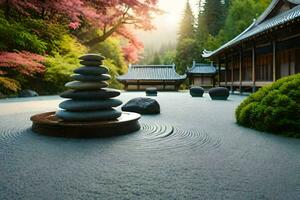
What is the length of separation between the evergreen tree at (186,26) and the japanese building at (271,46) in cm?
2871

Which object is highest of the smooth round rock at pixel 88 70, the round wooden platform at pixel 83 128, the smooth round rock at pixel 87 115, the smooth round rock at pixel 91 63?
the smooth round rock at pixel 91 63

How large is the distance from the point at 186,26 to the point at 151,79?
24.6 m

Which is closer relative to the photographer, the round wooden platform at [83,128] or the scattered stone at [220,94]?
the round wooden platform at [83,128]

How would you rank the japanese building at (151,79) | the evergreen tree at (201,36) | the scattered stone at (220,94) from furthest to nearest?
1. the evergreen tree at (201,36)
2. the japanese building at (151,79)
3. the scattered stone at (220,94)

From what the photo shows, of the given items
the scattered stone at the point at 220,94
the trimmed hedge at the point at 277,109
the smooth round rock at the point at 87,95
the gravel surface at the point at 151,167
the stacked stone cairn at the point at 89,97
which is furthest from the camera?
the scattered stone at the point at 220,94

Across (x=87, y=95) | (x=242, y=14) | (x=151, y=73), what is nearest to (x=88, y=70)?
(x=87, y=95)

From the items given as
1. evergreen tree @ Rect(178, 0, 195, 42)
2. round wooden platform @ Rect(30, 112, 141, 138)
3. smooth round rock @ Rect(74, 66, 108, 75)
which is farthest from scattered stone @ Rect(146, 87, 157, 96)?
evergreen tree @ Rect(178, 0, 195, 42)

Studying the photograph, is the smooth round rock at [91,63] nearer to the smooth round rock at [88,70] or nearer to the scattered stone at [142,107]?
the smooth round rock at [88,70]

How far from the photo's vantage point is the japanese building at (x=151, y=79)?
3167 centimetres

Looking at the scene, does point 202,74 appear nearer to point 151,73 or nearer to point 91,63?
point 151,73

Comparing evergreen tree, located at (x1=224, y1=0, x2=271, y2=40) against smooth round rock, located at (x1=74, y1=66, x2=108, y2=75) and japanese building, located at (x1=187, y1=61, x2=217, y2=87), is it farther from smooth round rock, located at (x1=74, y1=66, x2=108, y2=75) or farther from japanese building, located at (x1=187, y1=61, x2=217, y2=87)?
smooth round rock, located at (x1=74, y1=66, x2=108, y2=75)

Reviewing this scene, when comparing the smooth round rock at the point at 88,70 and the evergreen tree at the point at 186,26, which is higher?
the evergreen tree at the point at 186,26

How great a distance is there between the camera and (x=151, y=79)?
31.9 m

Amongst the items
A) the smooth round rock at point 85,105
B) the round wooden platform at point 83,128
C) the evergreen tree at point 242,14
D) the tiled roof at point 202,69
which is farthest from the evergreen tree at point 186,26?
the round wooden platform at point 83,128
